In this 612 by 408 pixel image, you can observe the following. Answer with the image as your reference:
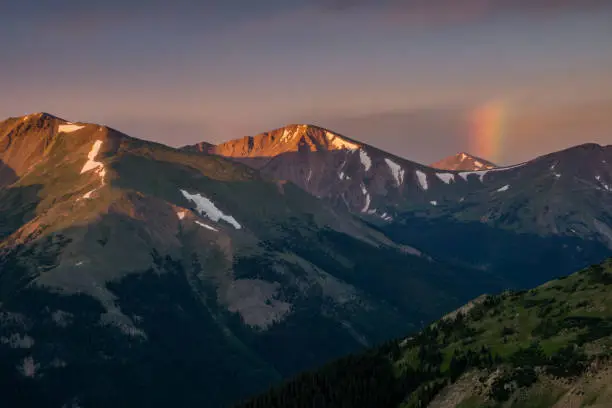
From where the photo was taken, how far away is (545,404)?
522 ft

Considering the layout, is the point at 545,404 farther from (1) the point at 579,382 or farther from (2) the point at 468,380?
(2) the point at 468,380

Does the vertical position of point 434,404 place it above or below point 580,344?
below

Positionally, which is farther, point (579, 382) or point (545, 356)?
point (545, 356)

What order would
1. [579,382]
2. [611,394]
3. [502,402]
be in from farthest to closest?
1. [502,402]
2. [579,382]
3. [611,394]

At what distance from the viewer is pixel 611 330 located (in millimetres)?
182875

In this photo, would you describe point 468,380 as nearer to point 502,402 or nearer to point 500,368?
point 500,368

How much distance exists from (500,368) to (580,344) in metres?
17.7

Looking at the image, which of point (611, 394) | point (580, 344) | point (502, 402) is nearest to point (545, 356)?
point (580, 344)

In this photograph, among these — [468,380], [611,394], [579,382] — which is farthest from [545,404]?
[468,380]

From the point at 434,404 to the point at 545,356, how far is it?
87.1 ft

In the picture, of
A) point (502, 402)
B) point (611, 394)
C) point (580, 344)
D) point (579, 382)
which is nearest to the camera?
point (611, 394)

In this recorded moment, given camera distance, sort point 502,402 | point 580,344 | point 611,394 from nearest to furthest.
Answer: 1. point 611,394
2. point 502,402
3. point 580,344

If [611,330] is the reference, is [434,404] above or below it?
below

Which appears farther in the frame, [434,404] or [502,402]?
[434,404]
